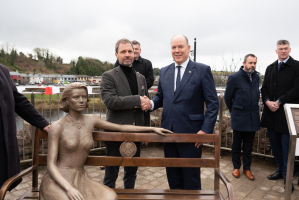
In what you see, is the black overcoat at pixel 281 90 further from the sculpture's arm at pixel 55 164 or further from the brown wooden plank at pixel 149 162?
the sculpture's arm at pixel 55 164

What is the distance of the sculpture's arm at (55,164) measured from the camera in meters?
1.86

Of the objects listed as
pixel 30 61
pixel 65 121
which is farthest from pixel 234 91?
pixel 30 61

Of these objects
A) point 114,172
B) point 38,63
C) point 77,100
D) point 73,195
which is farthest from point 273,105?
point 38,63

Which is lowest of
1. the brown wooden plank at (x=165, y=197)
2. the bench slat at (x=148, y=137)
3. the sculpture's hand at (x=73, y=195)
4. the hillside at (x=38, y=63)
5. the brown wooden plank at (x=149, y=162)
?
the brown wooden plank at (x=165, y=197)

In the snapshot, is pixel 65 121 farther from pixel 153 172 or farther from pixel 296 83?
pixel 296 83

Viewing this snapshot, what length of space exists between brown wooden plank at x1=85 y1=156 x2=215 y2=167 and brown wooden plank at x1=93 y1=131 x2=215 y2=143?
0.22 meters

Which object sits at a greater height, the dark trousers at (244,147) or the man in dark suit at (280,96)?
the man in dark suit at (280,96)

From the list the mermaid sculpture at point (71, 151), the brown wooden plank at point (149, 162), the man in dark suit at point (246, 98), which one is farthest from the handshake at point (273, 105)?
the mermaid sculpture at point (71, 151)

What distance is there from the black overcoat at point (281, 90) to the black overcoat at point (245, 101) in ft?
0.57

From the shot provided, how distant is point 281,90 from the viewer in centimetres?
392

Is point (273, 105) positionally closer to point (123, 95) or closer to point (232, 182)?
point (232, 182)

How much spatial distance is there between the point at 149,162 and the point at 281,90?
112 inches

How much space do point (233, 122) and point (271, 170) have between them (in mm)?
1503

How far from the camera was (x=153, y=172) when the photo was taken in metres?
4.69
